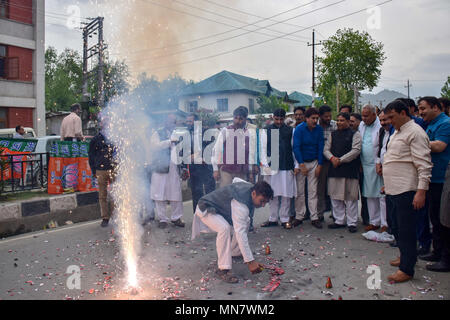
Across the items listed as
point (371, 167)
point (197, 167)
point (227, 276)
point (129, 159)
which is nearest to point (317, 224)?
point (371, 167)

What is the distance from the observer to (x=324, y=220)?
753 cm

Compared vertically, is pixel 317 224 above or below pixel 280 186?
below

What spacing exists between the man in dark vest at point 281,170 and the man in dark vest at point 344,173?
725 millimetres

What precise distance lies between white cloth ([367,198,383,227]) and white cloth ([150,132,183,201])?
361cm

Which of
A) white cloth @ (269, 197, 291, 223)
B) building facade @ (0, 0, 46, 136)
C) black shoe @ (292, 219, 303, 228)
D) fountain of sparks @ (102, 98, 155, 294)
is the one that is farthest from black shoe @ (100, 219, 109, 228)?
building facade @ (0, 0, 46, 136)

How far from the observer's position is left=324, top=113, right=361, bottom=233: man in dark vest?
670 centimetres

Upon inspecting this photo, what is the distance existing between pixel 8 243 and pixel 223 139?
4.11 meters

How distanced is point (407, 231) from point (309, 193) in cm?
280

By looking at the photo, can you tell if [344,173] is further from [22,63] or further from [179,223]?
[22,63]

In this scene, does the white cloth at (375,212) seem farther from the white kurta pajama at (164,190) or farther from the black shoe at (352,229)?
the white kurta pajama at (164,190)

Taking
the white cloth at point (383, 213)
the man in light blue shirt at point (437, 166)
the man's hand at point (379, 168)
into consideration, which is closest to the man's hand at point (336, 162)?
the man's hand at point (379, 168)

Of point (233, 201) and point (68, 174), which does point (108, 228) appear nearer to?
point (68, 174)

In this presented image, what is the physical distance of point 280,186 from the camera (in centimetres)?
709
